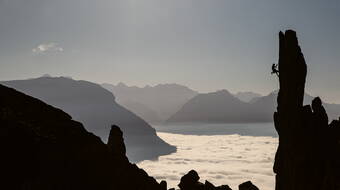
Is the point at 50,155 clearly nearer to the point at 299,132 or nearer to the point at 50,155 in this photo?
the point at 50,155

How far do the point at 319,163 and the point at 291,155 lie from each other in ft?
15.1

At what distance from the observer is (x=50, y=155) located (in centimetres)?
4384

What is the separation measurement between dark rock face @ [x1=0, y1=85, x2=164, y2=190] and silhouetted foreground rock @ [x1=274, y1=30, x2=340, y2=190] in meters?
25.0

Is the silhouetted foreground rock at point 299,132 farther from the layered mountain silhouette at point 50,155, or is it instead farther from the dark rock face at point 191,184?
the layered mountain silhouette at point 50,155

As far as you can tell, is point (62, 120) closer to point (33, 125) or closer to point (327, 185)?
point (33, 125)

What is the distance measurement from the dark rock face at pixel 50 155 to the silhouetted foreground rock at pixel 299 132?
82.1ft

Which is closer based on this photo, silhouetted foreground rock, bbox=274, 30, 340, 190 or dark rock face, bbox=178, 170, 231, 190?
silhouetted foreground rock, bbox=274, 30, 340, 190

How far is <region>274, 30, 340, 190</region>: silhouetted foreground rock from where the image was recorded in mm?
57438

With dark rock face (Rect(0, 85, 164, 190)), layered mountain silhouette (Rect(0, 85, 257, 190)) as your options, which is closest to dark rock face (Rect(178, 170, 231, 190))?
layered mountain silhouette (Rect(0, 85, 257, 190))

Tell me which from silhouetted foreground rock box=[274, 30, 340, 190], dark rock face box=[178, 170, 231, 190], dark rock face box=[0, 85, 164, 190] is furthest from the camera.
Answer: dark rock face box=[178, 170, 231, 190]

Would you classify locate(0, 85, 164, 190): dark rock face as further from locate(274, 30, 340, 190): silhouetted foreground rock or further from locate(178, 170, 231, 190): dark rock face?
locate(274, 30, 340, 190): silhouetted foreground rock

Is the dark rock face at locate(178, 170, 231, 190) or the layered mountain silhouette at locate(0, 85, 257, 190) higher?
the layered mountain silhouette at locate(0, 85, 257, 190)

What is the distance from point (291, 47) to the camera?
6034 centimetres

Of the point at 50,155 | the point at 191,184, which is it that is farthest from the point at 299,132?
the point at 50,155
